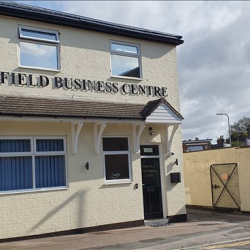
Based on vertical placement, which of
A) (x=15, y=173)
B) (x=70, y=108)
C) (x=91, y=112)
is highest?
(x=70, y=108)

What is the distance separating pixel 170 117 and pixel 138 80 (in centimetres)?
179

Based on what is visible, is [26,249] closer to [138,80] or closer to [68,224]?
[68,224]

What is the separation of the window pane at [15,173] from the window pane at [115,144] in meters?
2.63

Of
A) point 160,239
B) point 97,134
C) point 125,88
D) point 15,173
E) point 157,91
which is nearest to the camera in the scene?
point 160,239

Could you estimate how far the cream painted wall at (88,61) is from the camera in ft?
37.3

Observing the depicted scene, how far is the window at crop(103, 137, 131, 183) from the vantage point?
501 inches

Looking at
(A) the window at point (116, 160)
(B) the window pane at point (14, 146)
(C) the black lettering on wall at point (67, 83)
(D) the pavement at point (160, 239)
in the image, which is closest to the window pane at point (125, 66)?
(C) the black lettering on wall at point (67, 83)

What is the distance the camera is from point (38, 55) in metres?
12.0

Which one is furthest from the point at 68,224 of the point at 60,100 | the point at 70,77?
the point at 70,77

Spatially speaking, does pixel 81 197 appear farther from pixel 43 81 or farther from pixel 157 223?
pixel 43 81

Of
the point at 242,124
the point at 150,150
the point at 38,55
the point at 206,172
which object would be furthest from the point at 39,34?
the point at 242,124

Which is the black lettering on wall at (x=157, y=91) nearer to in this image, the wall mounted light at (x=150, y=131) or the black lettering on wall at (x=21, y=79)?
the wall mounted light at (x=150, y=131)

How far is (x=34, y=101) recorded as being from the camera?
36.7 feet

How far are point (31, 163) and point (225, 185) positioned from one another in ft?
28.6
